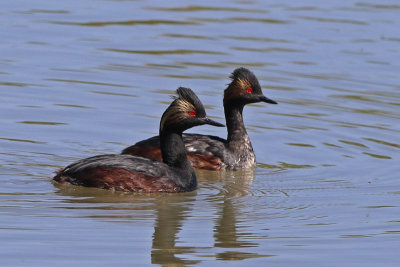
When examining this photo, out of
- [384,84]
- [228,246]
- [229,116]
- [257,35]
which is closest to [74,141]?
[229,116]

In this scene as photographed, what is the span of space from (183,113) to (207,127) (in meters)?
4.12

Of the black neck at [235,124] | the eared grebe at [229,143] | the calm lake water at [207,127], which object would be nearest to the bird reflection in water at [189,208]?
the calm lake water at [207,127]

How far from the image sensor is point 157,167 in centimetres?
1386

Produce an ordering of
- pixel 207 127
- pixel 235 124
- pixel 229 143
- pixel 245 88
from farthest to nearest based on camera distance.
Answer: pixel 207 127
pixel 235 124
pixel 245 88
pixel 229 143

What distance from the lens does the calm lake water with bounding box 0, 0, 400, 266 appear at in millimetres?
11195

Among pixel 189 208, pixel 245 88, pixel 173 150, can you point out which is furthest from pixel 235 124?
pixel 189 208

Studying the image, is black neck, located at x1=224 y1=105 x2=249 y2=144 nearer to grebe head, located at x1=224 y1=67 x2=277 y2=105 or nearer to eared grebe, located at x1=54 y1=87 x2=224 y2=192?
grebe head, located at x1=224 y1=67 x2=277 y2=105

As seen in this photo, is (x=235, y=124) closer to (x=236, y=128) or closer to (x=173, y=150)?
(x=236, y=128)

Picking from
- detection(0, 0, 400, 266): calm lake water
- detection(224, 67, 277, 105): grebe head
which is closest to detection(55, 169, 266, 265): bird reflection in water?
detection(0, 0, 400, 266): calm lake water

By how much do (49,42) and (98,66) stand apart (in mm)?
1886

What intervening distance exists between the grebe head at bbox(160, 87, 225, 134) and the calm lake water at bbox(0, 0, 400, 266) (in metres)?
0.88

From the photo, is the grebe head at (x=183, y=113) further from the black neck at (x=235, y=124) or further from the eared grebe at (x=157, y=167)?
the black neck at (x=235, y=124)

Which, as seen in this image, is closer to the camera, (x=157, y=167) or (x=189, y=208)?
(x=189, y=208)

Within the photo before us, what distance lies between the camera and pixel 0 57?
20.6 m
